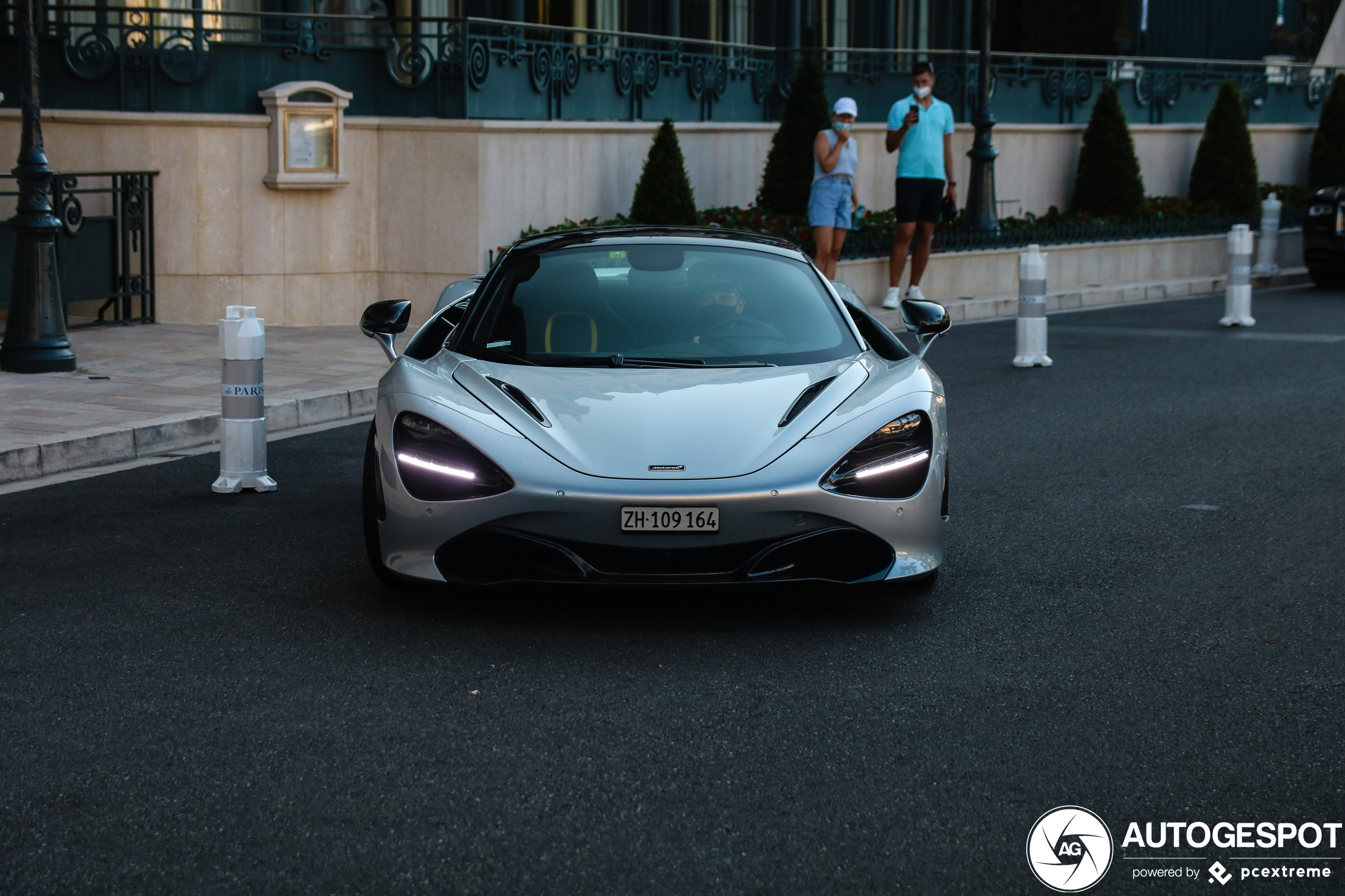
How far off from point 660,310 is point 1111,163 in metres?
18.1

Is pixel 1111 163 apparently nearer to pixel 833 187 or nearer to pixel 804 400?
pixel 833 187

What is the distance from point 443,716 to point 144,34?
11.9 m

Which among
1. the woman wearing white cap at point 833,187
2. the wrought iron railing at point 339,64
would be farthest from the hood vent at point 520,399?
the woman wearing white cap at point 833,187

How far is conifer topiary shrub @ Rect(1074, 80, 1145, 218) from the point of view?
75.9 ft

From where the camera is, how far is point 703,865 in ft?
12.1

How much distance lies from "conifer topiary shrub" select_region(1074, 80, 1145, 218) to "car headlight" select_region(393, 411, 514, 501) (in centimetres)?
1887

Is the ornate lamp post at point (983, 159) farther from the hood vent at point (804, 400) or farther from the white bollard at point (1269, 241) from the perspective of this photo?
the hood vent at point (804, 400)

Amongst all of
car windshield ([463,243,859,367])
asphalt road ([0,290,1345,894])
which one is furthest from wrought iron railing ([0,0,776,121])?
car windshield ([463,243,859,367])

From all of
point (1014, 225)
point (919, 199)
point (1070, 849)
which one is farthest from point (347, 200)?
point (1070, 849)

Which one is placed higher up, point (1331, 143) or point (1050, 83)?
point (1050, 83)

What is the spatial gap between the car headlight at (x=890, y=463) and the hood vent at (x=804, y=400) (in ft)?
0.82

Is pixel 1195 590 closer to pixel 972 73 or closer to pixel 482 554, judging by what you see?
pixel 482 554

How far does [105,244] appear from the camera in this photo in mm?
14008

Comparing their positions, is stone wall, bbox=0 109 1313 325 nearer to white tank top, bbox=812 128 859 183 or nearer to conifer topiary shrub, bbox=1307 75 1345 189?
white tank top, bbox=812 128 859 183
